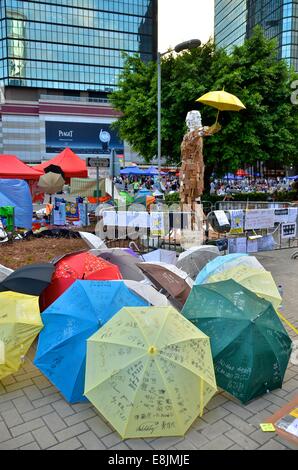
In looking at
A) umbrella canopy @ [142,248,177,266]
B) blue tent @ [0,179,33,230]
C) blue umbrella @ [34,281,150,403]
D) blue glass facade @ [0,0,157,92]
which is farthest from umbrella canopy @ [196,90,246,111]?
blue glass facade @ [0,0,157,92]

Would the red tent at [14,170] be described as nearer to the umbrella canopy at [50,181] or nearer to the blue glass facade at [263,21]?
the umbrella canopy at [50,181]

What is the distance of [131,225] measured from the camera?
34.8 feet

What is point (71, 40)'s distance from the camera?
73.1 meters

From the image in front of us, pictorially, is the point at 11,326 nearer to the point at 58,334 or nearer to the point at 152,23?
the point at 58,334

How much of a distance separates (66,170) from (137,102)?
5034 mm

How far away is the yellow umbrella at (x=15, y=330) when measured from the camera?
409cm

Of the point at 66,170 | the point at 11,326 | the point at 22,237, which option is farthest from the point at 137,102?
the point at 11,326

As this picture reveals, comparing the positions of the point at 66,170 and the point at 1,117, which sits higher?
the point at 1,117

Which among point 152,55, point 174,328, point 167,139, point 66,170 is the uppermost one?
point 152,55

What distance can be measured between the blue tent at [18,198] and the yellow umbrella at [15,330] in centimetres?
978

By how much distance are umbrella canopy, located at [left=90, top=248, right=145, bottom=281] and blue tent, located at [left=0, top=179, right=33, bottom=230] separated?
757 centimetres

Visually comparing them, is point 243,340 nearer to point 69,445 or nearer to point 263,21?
point 69,445

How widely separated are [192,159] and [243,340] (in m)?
8.46

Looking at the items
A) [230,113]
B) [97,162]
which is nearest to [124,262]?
[97,162]
